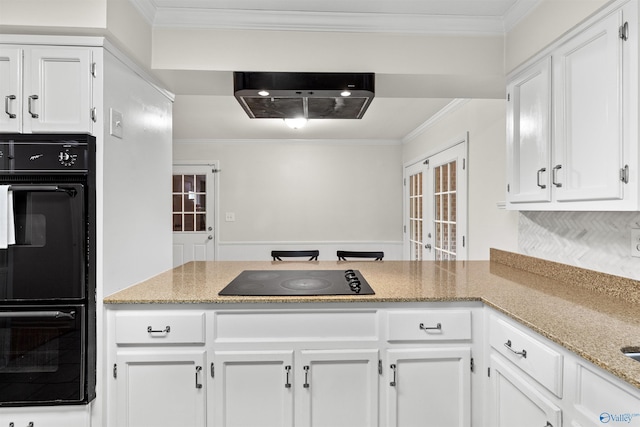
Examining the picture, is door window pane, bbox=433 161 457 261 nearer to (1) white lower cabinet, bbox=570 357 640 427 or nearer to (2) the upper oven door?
(1) white lower cabinet, bbox=570 357 640 427

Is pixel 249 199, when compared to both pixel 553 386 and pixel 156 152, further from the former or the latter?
pixel 553 386

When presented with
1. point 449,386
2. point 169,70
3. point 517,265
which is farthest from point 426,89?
point 449,386

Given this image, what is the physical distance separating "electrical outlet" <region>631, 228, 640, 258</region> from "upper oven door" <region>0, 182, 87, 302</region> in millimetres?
2415

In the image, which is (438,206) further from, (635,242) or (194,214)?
(194,214)

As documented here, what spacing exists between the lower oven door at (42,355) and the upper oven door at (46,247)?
0.08 metres

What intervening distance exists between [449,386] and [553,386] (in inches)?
23.4

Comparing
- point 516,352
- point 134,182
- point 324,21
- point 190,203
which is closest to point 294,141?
point 190,203

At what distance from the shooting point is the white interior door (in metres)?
5.30

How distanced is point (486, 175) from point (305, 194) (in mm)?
2983

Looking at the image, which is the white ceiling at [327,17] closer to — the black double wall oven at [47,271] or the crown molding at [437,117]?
the black double wall oven at [47,271]

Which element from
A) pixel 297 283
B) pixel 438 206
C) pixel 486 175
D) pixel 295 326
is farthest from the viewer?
pixel 438 206

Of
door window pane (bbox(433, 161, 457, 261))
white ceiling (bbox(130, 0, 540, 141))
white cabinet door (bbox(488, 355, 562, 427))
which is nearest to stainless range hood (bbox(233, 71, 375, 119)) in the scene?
white ceiling (bbox(130, 0, 540, 141))

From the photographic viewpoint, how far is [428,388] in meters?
1.66

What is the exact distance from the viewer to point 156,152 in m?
2.18
